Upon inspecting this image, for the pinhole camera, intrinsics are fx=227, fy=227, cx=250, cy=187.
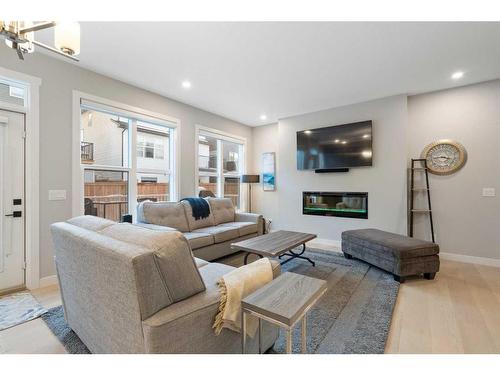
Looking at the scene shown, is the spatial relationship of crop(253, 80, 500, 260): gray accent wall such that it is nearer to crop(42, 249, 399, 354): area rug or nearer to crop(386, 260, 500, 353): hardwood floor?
crop(386, 260, 500, 353): hardwood floor

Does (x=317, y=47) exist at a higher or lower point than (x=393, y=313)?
higher

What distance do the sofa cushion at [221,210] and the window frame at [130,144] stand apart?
0.68 meters

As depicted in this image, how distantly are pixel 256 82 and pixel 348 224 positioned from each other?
Result: 3.03 meters

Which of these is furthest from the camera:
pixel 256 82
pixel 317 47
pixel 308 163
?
pixel 308 163

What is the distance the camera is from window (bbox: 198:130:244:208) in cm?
487

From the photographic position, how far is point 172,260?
111cm

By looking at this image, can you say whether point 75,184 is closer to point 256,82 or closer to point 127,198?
point 127,198

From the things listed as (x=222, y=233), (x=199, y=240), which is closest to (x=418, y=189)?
(x=222, y=233)

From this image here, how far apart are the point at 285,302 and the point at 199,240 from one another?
220cm

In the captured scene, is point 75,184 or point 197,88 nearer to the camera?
point 75,184

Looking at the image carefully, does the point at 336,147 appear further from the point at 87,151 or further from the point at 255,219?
the point at 87,151
